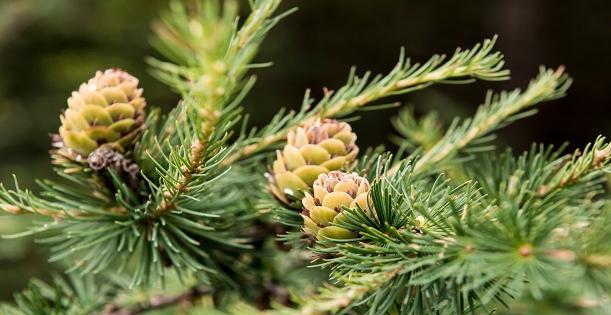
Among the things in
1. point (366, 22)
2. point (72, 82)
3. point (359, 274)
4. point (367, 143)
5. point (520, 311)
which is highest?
point (366, 22)

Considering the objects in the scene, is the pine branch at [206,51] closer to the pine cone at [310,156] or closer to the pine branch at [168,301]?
the pine cone at [310,156]

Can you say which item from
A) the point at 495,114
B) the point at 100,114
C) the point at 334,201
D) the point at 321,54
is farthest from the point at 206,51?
the point at 321,54

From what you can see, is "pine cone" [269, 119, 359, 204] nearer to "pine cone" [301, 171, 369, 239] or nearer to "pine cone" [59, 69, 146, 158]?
"pine cone" [301, 171, 369, 239]

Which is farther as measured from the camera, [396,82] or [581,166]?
[396,82]

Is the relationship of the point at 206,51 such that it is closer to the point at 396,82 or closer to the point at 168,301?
the point at 396,82

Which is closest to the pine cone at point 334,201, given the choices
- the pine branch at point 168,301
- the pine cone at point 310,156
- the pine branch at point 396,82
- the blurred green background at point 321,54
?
the pine cone at point 310,156

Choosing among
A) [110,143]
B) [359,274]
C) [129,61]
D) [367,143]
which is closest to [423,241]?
[359,274]

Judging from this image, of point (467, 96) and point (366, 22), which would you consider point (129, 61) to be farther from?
point (467, 96)
